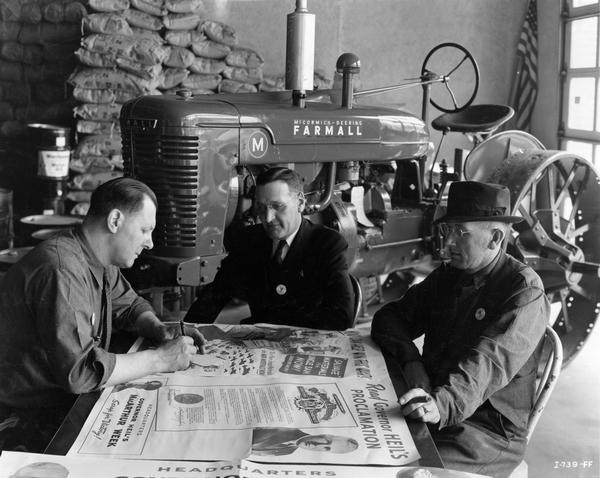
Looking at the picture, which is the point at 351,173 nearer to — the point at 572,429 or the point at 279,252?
the point at 279,252

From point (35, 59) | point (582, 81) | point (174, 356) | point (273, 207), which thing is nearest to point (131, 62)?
point (35, 59)

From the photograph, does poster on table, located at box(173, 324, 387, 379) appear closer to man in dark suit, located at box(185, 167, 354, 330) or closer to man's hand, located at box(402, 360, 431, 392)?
man's hand, located at box(402, 360, 431, 392)

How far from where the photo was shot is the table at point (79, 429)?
130cm

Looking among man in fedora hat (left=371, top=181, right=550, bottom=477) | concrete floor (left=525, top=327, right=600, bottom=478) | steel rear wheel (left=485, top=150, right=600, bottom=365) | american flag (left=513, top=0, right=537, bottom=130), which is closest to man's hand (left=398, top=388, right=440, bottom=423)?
man in fedora hat (left=371, top=181, right=550, bottom=477)

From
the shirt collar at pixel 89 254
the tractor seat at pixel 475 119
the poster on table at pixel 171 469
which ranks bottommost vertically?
the poster on table at pixel 171 469

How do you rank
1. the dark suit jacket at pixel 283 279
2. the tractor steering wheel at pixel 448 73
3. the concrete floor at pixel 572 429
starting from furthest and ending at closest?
Answer: the tractor steering wheel at pixel 448 73, the concrete floor at pixel 572 429, the dark suit jacket at pixel 283 279

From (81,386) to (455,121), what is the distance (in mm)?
2964

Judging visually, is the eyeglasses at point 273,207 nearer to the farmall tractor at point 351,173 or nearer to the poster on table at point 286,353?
the farmall tractor at point 351,173

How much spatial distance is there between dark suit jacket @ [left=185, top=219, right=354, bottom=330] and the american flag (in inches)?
87.8

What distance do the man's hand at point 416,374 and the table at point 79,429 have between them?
17cm

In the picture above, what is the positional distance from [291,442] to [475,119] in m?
3.04

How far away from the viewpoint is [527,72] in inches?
171

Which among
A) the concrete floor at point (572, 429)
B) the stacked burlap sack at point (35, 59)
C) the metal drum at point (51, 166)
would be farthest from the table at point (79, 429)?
the stacked burlap sack at point (35, 59)

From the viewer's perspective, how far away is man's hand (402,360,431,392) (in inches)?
70.5
